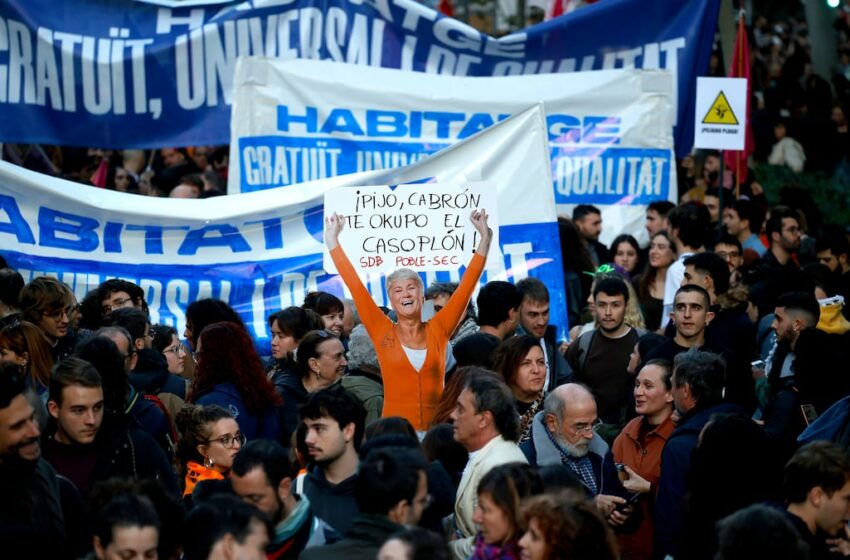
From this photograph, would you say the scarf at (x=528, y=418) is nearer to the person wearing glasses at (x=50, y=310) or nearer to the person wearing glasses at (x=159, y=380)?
the person wearing glasses at (x=159, y=380)

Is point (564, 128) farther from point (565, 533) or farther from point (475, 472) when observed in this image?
point (565, 533)

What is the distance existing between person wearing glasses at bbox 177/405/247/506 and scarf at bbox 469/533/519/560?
5.82ft

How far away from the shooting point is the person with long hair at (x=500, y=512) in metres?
5.46

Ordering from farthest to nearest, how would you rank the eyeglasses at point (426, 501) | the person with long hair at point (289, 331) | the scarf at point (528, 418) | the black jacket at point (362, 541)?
the person with long hair at point (289, 331)
the scarf at point (528, 418)
the eyeglasses at point (426, 501)
the black jacket at point (362, 541)

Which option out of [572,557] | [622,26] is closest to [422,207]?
[572,557]

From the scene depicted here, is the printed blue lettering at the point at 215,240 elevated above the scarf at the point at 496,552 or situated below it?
above

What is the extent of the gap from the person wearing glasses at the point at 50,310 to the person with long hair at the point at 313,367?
3.98 feet

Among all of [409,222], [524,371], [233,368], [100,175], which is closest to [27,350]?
[233,368]

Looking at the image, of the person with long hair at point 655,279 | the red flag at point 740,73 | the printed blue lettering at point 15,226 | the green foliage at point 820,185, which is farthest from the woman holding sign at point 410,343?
the green foliage at point 820,185

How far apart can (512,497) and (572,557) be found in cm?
58

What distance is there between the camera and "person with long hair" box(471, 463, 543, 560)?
17.9 feet

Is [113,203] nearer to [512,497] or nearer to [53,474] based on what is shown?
[53,474]

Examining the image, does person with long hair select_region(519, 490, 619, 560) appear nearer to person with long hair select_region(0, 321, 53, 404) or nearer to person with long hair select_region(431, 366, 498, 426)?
person with long hair select_region(431, 366, 498, 426)

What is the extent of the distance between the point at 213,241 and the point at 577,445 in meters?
4.09
